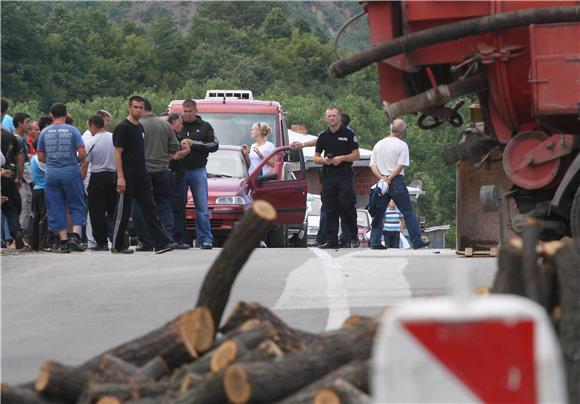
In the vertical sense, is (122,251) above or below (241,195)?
below

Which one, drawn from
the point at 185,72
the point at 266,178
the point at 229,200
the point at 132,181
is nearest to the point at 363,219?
the point at 266,178

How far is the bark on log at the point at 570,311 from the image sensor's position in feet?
21.6

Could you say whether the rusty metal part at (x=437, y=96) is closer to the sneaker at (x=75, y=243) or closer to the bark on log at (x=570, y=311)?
the bark on log at (x=570, y=311)

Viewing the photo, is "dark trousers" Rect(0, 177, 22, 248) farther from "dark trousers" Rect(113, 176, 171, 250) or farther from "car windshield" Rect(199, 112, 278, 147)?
"car windshield" Rect(199, 112, 278, 147)

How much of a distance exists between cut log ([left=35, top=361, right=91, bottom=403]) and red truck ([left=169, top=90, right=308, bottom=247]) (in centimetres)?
1706

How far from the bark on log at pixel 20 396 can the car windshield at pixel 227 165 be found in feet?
59.6

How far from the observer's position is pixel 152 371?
7.32 m

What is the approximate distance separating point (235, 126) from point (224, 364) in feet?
71.0

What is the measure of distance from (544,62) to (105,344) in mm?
4612

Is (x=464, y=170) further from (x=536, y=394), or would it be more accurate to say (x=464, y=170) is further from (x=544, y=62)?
(x=536, y=394)

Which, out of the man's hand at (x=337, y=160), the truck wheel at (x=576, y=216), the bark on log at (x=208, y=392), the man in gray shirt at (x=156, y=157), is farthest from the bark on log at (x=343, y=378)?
the man's hand at (x=337, y=160)

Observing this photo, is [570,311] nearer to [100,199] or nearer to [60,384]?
[60,384]

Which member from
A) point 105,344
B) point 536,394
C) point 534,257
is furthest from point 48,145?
point 536,394

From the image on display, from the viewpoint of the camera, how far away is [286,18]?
178 meters
